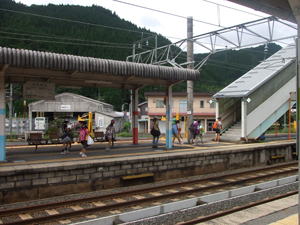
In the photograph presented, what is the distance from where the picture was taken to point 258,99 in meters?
17.2

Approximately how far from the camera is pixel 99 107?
44156 mm

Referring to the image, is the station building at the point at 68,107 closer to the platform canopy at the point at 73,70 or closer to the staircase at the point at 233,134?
the staircase at the point at 233,134

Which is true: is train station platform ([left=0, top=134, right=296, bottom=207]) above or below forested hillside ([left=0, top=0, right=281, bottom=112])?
below

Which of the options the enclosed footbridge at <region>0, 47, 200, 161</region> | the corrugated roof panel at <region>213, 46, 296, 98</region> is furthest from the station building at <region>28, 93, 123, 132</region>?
the enclosed footbridge at <region>0, 47, 200, 161</region>

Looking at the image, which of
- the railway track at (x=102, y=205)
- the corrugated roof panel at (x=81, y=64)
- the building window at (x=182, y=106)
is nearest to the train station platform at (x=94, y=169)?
the railway track at (x=102, y=205)

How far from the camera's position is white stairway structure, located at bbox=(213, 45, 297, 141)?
16859 millimetres

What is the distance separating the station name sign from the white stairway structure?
1040cm

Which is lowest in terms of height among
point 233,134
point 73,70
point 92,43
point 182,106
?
point 233,134

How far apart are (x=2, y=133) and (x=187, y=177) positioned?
7.20 m

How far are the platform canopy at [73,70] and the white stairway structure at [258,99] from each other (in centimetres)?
509

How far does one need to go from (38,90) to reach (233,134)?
1191 cm

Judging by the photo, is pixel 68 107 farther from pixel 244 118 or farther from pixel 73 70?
pixel 73 70

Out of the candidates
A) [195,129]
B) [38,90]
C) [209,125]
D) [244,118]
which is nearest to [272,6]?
[38,90]

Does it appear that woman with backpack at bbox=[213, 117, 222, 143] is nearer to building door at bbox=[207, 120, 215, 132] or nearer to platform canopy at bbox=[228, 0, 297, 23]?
platform canopy at bbox=[228, 0, 297, 23]
